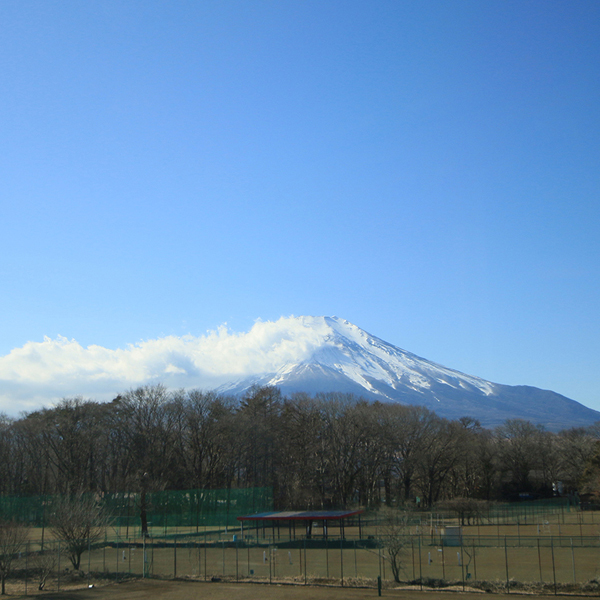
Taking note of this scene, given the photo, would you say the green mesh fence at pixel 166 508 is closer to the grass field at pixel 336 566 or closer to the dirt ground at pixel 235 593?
the grass field at pixel 336 566

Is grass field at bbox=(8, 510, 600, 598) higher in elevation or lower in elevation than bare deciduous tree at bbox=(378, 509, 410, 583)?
lower

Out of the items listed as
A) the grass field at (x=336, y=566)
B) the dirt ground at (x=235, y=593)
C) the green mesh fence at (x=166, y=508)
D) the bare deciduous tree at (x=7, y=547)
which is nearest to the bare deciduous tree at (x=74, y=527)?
the grass field at (x=336, y=566)

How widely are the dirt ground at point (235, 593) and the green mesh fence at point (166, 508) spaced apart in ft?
79.3

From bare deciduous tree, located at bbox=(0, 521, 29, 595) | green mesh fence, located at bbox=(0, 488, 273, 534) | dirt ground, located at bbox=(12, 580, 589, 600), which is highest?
bare deciduous tree, located at bbox=(0, 521, 29, 595)

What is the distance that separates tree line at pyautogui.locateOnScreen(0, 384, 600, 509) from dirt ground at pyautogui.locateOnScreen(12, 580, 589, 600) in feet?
112

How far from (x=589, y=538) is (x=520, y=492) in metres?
50.3

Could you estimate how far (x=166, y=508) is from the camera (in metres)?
62.0

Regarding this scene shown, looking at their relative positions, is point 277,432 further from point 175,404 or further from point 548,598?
point 548,598

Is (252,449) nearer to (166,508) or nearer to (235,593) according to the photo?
(166,508)

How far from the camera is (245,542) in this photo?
49375mm

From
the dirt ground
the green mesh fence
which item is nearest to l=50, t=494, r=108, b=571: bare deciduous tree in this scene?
the dirt ground

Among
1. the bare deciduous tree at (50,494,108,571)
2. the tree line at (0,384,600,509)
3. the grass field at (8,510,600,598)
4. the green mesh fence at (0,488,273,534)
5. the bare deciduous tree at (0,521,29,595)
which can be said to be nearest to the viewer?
the grass field at (8,510,600,598)

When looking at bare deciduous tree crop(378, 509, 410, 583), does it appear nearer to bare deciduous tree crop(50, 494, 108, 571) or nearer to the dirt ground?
the dirt ground

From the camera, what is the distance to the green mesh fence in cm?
5869
